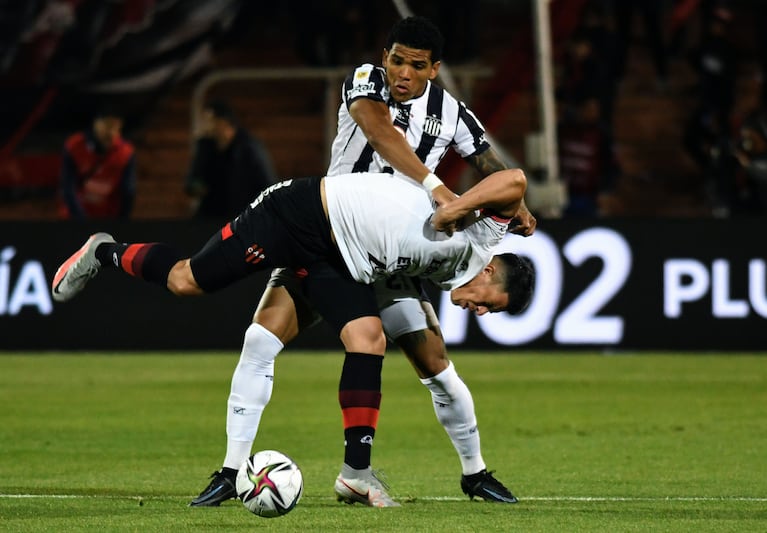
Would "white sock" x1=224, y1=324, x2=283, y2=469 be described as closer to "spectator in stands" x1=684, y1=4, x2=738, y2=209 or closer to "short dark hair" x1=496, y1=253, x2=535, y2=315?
"short dark hair" x1=496, y1=253, x2=535, y2=315

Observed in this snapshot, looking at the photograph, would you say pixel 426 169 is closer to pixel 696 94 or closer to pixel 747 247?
pixel 747 247

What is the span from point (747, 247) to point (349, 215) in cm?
827

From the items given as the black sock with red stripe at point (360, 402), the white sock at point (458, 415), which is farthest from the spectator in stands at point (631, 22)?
the black sock with red stripe at point (360, 402)

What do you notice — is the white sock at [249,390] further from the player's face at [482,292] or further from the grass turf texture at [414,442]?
the player's face at [482,292]

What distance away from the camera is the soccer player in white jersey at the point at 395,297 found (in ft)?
22.2

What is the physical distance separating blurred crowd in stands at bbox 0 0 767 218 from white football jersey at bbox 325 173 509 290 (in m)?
8.21

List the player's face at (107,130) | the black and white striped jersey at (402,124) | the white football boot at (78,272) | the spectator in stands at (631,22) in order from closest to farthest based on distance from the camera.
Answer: the black and white striped jersey at (402,124), the white football boot at (78,272), the player's face at (107,130), the spectator in stands at (631,22)

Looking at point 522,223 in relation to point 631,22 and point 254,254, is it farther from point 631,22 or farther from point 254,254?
point 631,22

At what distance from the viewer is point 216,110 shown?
1475 centimetres

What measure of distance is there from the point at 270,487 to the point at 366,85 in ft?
6.42

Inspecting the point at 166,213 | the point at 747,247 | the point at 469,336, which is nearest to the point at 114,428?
the point at 469,336

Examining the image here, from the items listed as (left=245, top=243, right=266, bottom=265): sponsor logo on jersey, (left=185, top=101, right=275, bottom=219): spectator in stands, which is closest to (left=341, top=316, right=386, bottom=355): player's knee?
(left=245, top=243, right=266, bottom=265): sponsor logo on jersey

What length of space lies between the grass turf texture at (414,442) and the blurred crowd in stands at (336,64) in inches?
80.3

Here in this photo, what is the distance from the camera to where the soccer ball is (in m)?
6.16
